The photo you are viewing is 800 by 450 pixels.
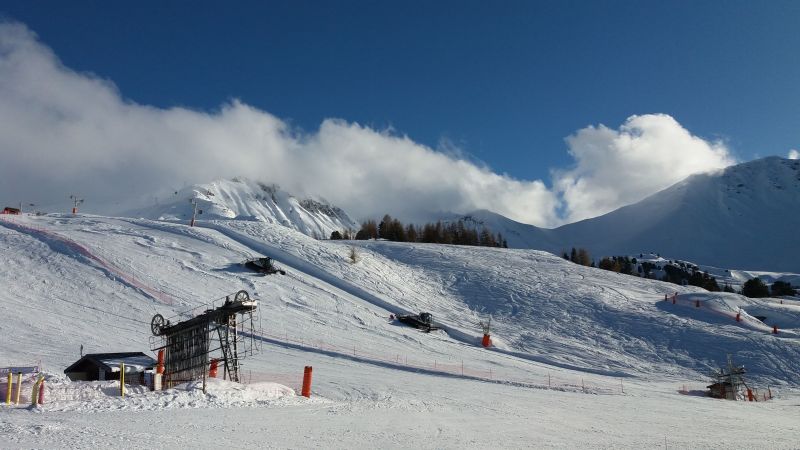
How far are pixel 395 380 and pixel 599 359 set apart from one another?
1892 cm

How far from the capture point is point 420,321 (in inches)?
1676

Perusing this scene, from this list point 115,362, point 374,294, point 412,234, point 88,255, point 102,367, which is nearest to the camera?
point 102,367

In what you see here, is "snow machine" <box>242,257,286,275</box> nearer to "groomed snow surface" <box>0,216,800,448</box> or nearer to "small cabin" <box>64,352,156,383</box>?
"groomed snow surface" <box>0,216,800,448</box>

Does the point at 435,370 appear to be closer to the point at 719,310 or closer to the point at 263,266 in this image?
the point at 263,266

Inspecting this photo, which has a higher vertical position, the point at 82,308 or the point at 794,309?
the point at 794,309

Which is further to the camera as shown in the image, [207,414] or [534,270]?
[534,270]

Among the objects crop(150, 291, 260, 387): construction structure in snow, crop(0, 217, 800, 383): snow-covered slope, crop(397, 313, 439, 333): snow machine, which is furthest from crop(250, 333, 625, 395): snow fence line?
crop(397, 313, 439, 333): snow machine

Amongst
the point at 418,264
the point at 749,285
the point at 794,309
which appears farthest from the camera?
the point at 749,285

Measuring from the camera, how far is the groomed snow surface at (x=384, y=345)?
1298cm

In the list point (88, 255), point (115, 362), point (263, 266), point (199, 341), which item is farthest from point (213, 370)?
point (88, 255)

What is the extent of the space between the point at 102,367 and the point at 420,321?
2392 cm

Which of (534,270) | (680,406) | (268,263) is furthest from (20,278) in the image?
(534,270)

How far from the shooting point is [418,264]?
63031 mm

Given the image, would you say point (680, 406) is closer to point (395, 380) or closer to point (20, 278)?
point (395, 380)
